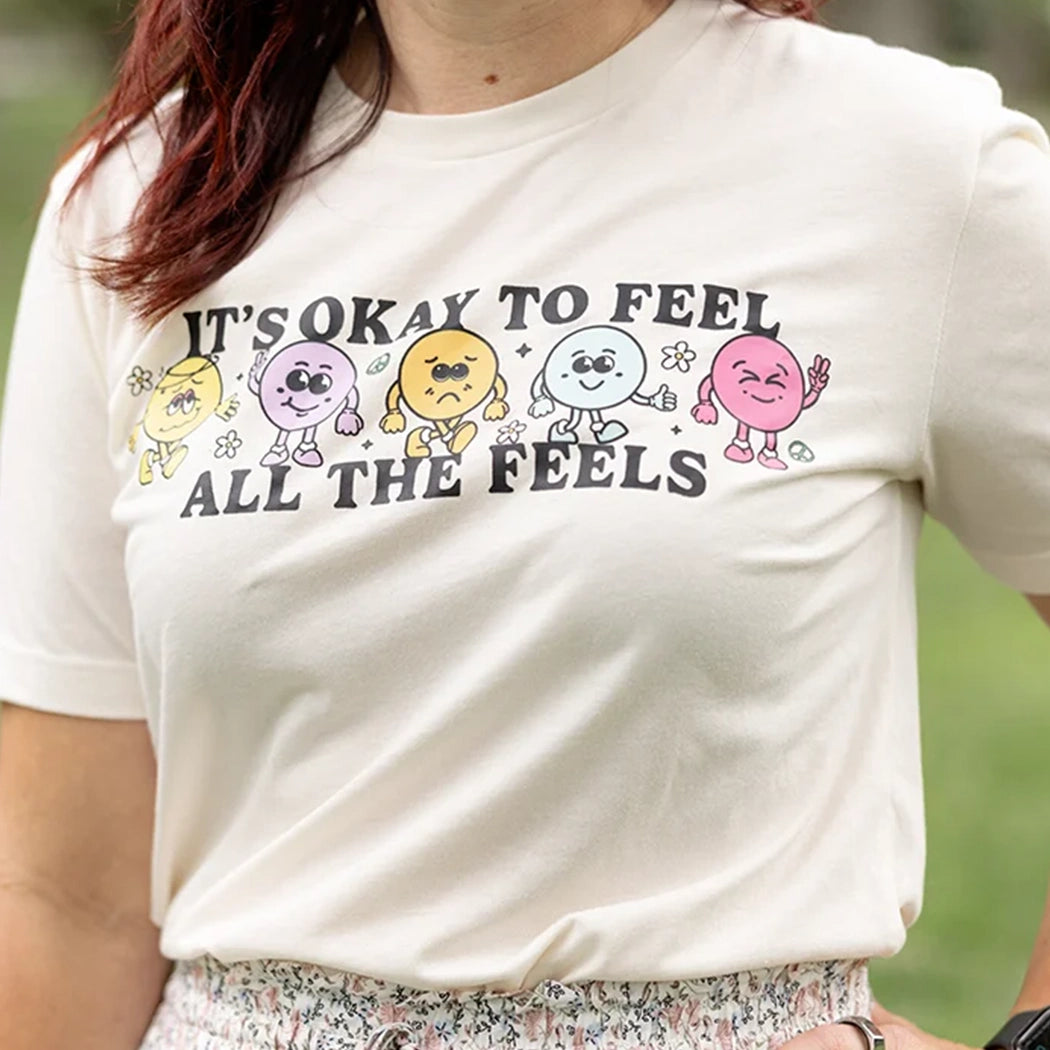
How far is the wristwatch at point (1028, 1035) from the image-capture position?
155 centimetres

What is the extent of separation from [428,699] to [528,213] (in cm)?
38

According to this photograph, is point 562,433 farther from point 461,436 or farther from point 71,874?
point 71,874

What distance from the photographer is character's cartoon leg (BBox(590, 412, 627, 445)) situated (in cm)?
137

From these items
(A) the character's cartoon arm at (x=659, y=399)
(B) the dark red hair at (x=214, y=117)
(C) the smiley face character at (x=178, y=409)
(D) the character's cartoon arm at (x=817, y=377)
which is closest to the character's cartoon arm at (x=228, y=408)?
(C) the smiley face character at (x=178, y=409)

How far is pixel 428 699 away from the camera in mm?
1405

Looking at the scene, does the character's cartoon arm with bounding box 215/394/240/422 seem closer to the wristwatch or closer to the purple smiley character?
the purple smiley character

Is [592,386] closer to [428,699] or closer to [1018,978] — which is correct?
[428,699]

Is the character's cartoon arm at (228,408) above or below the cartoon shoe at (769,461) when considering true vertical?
below

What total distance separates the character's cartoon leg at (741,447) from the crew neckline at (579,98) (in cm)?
30

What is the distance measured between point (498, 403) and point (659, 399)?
4.7 inches

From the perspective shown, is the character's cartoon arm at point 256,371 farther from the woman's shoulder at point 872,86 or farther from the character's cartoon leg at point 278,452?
the woman's shoulder at point 872,86

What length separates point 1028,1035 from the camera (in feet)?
5.11

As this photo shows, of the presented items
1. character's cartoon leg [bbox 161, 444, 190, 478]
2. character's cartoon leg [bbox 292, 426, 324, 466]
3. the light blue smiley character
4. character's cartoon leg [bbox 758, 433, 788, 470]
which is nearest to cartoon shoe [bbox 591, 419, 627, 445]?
the light blue smiley character

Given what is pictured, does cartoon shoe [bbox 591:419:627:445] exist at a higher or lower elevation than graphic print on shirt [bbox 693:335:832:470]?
lower
